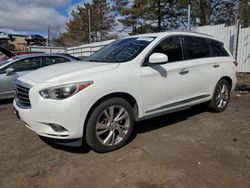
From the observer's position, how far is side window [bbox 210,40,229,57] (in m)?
5.76

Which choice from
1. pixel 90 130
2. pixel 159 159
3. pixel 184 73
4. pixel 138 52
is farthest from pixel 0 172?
pixel 184 73

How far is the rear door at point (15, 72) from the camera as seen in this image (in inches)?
297

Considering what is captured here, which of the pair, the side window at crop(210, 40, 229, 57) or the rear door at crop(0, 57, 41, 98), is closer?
the side window at crop(210, 40, 229, 57)

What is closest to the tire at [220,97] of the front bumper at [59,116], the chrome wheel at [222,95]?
the chrome wheel at [222,95]

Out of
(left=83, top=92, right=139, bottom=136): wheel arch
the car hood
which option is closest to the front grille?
the car hood

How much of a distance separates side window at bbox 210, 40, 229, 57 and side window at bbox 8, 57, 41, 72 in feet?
16.8

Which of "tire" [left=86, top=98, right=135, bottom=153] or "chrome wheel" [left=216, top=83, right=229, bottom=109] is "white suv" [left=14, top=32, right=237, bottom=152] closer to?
"tire" [left=86, top=98, right=135, bottom=153]

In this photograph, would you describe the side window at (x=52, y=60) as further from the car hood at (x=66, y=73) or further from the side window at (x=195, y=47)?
the side window at (x=195, y=47)

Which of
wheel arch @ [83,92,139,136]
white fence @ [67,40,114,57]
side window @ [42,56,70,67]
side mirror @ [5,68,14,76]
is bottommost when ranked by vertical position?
wheel arch @ [83,92,139,136]

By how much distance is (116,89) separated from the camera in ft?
12.8

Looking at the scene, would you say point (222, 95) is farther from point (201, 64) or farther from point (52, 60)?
point (52, 60)

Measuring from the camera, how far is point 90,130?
3748mm

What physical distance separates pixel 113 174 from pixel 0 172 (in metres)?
1.49

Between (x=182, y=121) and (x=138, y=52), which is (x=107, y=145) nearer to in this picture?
(x=138, y=52)
